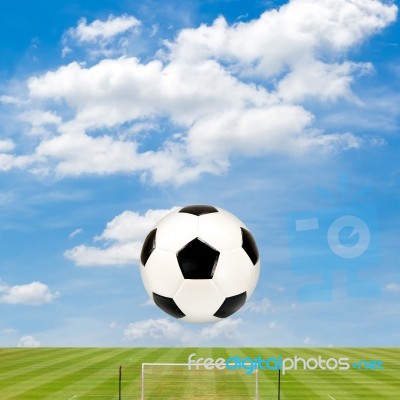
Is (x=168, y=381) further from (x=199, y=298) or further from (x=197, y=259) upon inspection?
(x=197, y=259)

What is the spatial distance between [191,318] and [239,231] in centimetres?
163

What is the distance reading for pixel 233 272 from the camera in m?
9.86

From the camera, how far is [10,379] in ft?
58.4

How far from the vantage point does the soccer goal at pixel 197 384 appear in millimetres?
14297

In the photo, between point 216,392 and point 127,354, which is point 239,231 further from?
point 127,354

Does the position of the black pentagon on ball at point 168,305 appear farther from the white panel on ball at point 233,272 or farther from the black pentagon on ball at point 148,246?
the white panel on ball at point 233,272

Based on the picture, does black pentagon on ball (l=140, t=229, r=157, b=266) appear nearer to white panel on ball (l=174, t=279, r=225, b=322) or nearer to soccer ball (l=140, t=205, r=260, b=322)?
soccer ball (l=140, t=205, r=260, b=322)

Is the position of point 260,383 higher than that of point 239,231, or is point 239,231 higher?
point 239,231

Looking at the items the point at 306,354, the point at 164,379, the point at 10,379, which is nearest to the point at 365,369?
the point at 306,354

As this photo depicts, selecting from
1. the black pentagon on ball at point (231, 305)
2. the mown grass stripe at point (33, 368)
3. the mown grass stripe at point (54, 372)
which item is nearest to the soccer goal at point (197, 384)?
the mown grass stripe at point (54, 372)

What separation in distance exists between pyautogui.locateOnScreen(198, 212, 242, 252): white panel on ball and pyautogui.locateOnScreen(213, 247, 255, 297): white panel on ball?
135 mm

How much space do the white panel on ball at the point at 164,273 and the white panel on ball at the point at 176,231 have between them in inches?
A: 5.1

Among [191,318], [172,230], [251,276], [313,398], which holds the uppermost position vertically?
[172,230]

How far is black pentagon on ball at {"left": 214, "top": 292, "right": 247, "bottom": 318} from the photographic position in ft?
32.4
